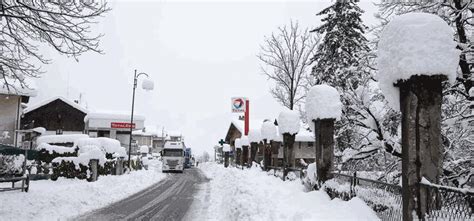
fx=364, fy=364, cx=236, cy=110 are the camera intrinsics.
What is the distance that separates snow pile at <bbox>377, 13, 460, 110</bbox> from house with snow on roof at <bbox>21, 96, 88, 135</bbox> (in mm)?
43350

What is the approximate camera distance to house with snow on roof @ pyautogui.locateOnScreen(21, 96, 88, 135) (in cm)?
4250

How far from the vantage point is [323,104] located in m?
10.3

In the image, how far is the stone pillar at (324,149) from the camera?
996cm

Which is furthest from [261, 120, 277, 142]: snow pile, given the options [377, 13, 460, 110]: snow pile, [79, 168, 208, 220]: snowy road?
[377, 13, 460, 110]: snow pile

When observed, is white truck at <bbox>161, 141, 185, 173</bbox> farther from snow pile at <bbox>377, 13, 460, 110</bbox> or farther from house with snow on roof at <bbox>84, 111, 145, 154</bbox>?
snow pile at <bbox>377, 13, 460, 110</bbox>

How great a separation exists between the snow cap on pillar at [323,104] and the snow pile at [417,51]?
428 centimetres

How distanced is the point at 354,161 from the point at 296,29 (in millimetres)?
24966

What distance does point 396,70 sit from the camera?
17.8 feet

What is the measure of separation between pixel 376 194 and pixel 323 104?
13.6 feet

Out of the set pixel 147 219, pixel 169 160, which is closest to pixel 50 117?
pixel 169 160

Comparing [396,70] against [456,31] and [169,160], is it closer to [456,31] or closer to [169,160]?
[456,31]

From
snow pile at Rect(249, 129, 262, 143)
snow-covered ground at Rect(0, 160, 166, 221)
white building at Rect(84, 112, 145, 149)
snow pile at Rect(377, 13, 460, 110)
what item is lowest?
snow-covered ground at Rect(0, 160, 166, 221)

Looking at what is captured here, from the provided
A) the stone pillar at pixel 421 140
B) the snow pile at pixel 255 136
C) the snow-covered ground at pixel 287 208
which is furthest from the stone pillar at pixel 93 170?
the stone pillar at pixel 421 140

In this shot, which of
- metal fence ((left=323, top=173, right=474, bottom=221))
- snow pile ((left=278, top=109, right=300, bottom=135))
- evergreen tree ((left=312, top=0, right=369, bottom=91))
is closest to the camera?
metal fence ((left=323, top=173, right=474, bottom=221))
